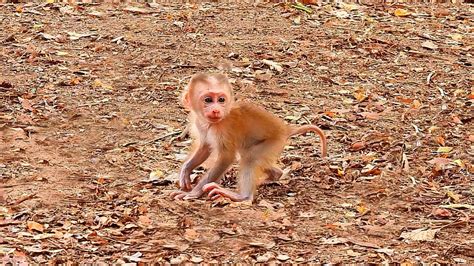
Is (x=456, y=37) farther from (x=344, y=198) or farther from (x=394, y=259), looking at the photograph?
(x=394, y=259)

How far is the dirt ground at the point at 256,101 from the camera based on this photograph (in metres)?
6.41

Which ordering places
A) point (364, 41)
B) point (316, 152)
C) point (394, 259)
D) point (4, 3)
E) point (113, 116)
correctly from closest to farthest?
point (394, 259), point (316, 152), point (113, 116), point (364, 41), point (4, 3)

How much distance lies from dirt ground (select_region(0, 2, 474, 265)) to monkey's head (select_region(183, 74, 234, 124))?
647 millimetres

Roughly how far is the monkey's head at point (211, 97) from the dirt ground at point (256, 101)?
647 mm

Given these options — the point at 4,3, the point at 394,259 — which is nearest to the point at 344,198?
the point at 394,259

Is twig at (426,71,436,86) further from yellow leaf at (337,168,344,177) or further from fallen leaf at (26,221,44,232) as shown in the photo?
fallen leaf at (26,221,44,232)

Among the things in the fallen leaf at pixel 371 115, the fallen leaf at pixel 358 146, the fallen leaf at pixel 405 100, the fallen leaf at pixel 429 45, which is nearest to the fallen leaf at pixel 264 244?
the fallen leaf at pixel 358 146

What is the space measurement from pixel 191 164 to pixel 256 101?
7.21 ft

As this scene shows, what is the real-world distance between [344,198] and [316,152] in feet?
3.54

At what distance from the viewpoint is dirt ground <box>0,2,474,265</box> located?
252 inches

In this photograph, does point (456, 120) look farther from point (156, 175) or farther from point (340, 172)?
point (156, 175)

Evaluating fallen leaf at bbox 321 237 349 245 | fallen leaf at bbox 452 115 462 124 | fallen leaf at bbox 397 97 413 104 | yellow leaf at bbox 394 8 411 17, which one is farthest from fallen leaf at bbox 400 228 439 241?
yellow leaf at bbox 394 8 411 17

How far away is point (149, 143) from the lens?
8.35m

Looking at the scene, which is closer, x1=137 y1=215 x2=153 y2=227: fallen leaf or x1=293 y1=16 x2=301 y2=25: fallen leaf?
x1=137 y1=215 x2=153 y2=227: fallen leaf
